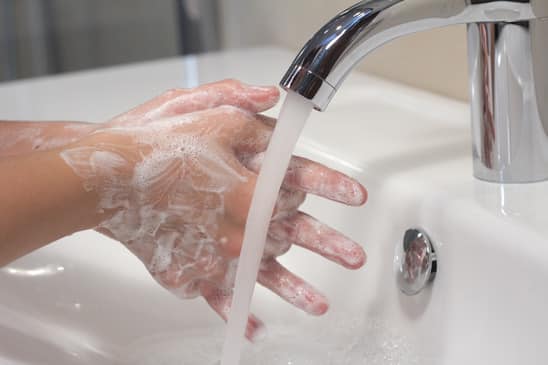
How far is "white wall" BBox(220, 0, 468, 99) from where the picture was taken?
783 millimetres

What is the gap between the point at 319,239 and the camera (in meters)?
0.54

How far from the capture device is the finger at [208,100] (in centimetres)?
57

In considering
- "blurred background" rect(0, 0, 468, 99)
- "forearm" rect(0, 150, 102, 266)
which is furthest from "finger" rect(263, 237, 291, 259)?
"blurred background" rect(0, 0, 468, 99)

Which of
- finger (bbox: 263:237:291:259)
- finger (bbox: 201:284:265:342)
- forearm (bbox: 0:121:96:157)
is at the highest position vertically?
forearm (bbox: 0:121:96:157)

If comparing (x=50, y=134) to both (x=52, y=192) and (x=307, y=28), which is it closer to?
(x=52, y=192)

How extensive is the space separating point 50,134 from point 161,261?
0.14m

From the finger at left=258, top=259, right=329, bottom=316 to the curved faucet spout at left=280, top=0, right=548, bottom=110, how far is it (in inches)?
5.6

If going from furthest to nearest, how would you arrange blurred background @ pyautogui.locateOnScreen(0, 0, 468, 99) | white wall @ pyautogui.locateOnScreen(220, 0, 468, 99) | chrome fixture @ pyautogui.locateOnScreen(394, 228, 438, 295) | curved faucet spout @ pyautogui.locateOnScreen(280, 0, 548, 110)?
blurred background @ pyautogui.locateOnScreen(0, 0, 468, 99)
white wall @ pyautogui.locateOnScreen(220, 0, 468, 99)
chrome fixture @ pyautogui.locateOnScreen(394, 228, 438, 295)
curved faucet spout @ pyautogui.locateOnScreen(280, 0, 548, 110)

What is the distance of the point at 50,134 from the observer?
635 millimetres

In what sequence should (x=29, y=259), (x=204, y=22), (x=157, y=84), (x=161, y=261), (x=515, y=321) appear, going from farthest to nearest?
(x=204, y=22), (x=157, y=84), (x=29, y=259), (x=161, y=261), (x=515, y=321)

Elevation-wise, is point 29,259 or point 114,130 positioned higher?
point 114,130

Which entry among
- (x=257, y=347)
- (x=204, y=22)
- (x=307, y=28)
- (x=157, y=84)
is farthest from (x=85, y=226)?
(x=204, y=22)

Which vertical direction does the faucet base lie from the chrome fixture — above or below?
above

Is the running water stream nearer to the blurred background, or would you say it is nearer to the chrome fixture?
the chrome fixture
